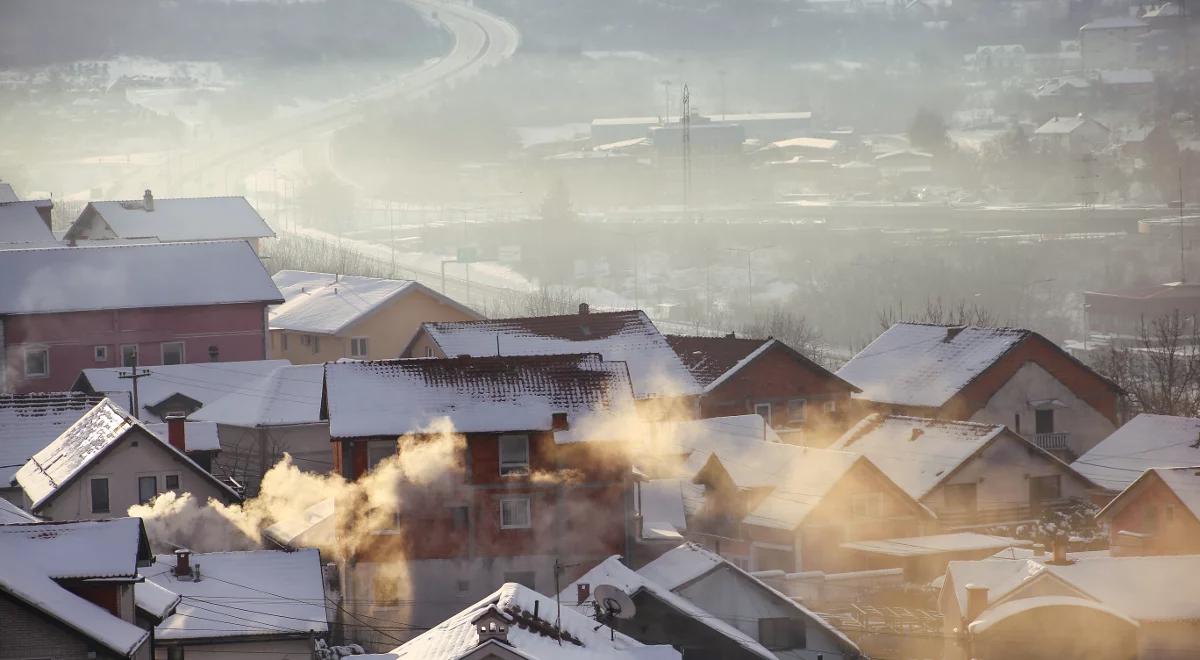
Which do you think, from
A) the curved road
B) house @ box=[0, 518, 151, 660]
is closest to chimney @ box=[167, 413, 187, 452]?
house @ box=[0, 518, 151, 660]

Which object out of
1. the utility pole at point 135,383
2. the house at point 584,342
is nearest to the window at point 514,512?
the house at point 584,342

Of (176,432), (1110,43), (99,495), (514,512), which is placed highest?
(1110,43)

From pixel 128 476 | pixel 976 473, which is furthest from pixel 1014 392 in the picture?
pixel 128 476

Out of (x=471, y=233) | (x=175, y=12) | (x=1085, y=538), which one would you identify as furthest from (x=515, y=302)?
(x=175, y=12)

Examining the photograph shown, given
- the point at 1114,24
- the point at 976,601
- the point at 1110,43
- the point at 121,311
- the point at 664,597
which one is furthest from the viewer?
the point at 1114,24

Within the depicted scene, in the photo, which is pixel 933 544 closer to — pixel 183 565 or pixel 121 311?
pixel 183 565

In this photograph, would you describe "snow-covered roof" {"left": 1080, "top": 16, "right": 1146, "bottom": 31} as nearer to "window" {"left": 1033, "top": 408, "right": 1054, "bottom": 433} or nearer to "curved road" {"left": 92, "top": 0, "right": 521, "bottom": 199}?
"curved road" {"left": 92, "top": 0, "right": 521, "bottom": 199}

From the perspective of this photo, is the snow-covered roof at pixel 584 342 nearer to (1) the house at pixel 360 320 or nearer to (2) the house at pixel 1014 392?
(2) the house at pixel 1014 392
